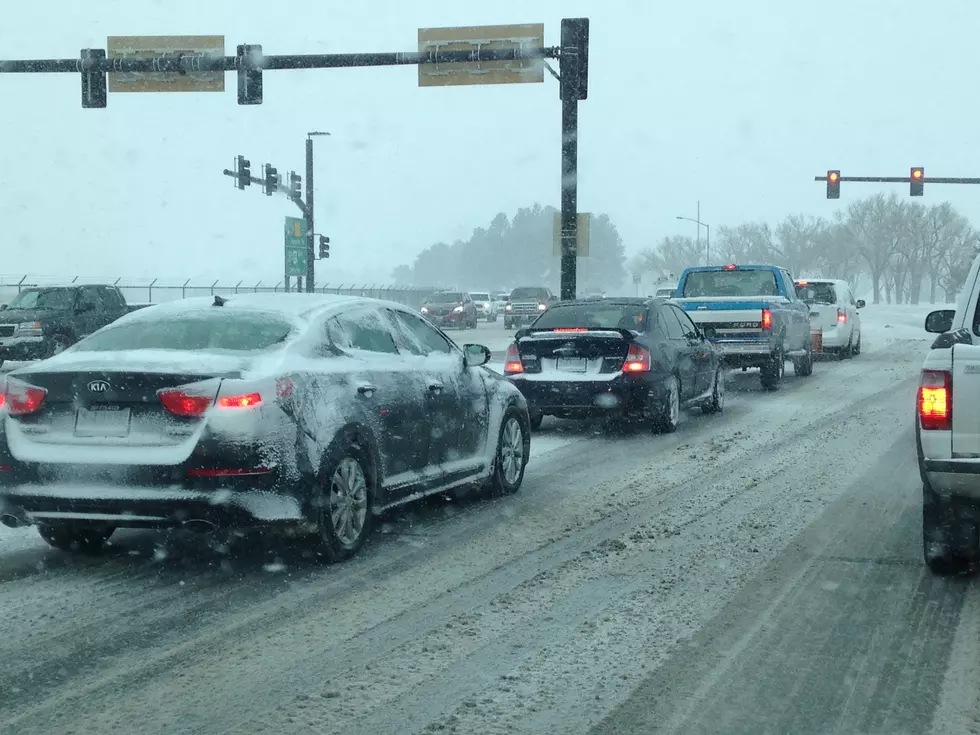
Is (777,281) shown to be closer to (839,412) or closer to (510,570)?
(839,412)

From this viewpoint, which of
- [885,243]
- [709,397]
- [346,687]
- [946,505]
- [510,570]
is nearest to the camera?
[346,687]

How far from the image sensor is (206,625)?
18.7 ft

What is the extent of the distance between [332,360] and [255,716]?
2.99 meters

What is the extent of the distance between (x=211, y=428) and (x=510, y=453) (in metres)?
3.70

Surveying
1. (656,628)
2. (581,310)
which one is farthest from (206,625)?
(581,310)

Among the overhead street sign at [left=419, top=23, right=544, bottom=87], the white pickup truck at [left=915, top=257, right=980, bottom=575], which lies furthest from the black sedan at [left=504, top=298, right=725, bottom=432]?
the overhead street sign at [left=419, top=23, right=544, bottom=87]

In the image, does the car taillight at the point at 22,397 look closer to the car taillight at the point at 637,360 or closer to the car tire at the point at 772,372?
the car taillight at the point at 637,360

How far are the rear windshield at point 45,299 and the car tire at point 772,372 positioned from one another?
45.3 feet

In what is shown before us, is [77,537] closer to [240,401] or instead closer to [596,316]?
[240,401]

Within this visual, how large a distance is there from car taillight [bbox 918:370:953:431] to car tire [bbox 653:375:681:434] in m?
7.17

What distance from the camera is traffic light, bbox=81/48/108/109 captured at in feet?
70.9

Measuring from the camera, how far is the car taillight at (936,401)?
6.04 meters

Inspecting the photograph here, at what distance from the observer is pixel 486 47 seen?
20.9 metres

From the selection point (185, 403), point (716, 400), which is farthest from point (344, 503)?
point (716, 400)
